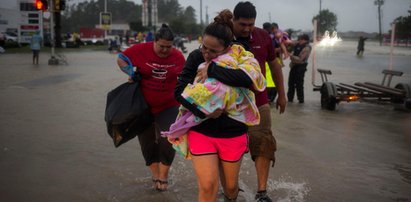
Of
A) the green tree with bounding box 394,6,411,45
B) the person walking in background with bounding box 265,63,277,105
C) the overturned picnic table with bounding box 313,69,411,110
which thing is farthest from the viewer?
the green tree with bounding box 394,6,411,45

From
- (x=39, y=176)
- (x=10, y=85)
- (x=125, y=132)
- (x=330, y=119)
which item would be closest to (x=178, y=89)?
(x=125, y=132)

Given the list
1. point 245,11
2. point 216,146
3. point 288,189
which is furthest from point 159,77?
point 288,189

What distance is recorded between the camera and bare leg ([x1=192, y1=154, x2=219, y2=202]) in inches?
135

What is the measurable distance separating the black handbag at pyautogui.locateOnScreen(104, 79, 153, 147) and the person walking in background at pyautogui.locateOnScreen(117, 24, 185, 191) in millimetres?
112

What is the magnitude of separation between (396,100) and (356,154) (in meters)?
4.46

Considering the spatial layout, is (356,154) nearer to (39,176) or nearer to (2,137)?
(39,176)

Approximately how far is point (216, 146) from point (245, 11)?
140cm

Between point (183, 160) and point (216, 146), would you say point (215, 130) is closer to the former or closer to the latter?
point (216, 146)

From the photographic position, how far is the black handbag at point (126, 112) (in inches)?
187

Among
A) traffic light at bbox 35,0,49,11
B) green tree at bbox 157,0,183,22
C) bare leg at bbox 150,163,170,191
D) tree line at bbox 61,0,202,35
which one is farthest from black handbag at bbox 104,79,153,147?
green tree at bbox 157,0,183,22

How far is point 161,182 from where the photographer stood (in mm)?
4977

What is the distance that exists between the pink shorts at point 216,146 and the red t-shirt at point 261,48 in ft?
3.21

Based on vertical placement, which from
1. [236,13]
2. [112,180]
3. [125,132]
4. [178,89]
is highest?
[236,13]

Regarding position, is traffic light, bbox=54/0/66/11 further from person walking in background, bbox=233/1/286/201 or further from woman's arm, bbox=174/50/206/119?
woman's arm, bbox=174/50/206/119
